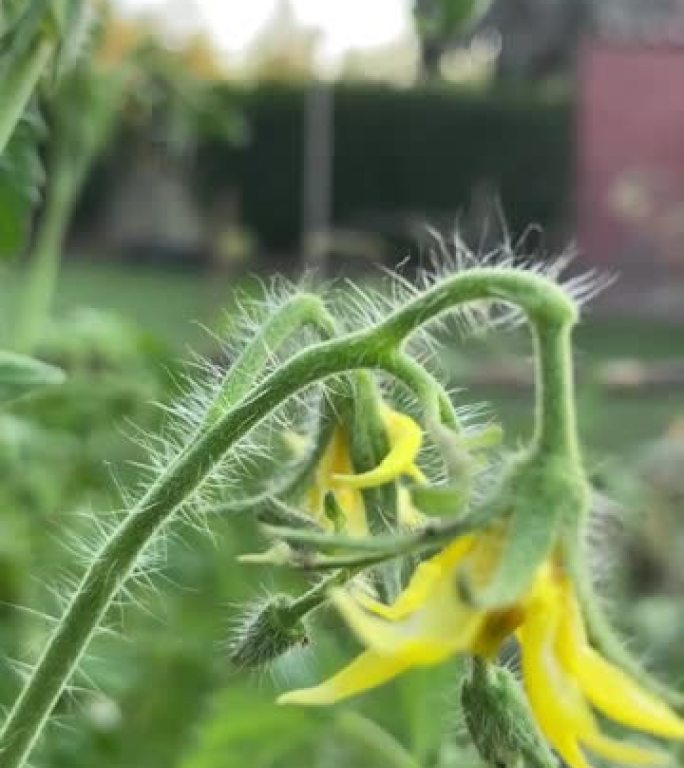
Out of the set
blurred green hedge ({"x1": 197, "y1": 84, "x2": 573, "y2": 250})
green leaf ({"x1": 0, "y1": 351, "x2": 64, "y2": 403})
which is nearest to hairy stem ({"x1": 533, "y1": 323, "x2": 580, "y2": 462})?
green leaf ({"x1": 0, "y1": 351, "x2": 64, "y2": 403})

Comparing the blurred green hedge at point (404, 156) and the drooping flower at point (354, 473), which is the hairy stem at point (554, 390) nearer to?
the drooping flower at point (354, 473)

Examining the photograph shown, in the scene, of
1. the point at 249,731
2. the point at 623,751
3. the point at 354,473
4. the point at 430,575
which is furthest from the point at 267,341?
the point at 249,731

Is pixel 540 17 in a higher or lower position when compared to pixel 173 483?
higher

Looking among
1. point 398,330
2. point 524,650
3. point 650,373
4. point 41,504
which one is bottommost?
point 524,650

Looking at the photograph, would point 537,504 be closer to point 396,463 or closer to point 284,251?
point 396,463

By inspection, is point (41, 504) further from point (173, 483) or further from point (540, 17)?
point (540, 17)

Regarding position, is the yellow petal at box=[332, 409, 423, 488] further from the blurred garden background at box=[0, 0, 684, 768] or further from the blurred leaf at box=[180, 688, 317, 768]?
the blurred leaf at box=[180, 688, 317, 768]

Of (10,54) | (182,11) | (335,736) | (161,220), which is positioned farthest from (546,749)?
(182,11)
